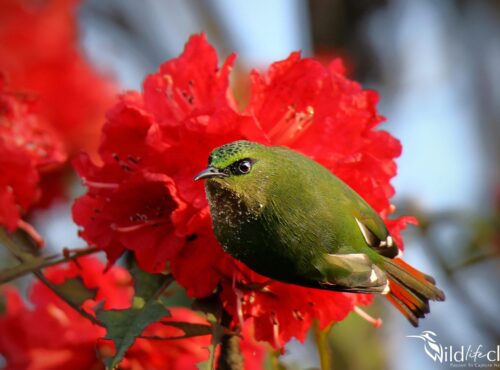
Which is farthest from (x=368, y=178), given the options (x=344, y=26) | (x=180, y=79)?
(x=344, y=26)

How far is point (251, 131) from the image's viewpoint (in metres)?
1.67

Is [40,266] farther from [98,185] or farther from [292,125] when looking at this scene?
[292,125]

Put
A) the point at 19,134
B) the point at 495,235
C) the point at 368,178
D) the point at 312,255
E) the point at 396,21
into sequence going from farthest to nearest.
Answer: the point at 396,21
the point at 495,235
the point at 19,134
the point at 368,178
the point at 312,255

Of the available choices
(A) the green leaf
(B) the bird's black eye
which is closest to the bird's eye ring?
(B) the bird's black eye

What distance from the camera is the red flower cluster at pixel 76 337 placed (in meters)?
1.94

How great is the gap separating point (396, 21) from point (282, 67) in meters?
3.12

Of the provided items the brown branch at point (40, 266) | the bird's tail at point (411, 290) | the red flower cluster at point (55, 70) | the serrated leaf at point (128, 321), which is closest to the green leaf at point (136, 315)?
the serrated leaf at point (128, 321)

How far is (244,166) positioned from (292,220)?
0.47 ft

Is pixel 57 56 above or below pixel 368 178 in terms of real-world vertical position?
above

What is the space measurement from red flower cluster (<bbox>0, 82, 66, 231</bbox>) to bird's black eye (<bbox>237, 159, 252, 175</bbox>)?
59cm

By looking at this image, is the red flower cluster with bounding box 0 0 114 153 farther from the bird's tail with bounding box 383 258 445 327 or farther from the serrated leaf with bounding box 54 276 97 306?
the bird's tail with bounding box 383 258 445 327

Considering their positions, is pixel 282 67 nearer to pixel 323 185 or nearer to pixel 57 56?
pixel 323 185

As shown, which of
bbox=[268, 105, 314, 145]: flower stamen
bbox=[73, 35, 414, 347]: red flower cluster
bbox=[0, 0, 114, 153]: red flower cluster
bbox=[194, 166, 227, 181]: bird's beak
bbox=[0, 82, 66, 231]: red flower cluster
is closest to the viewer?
bbox=[194, 166, 227, 181]: bird's beak

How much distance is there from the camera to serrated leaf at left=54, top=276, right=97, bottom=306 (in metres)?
1.88
